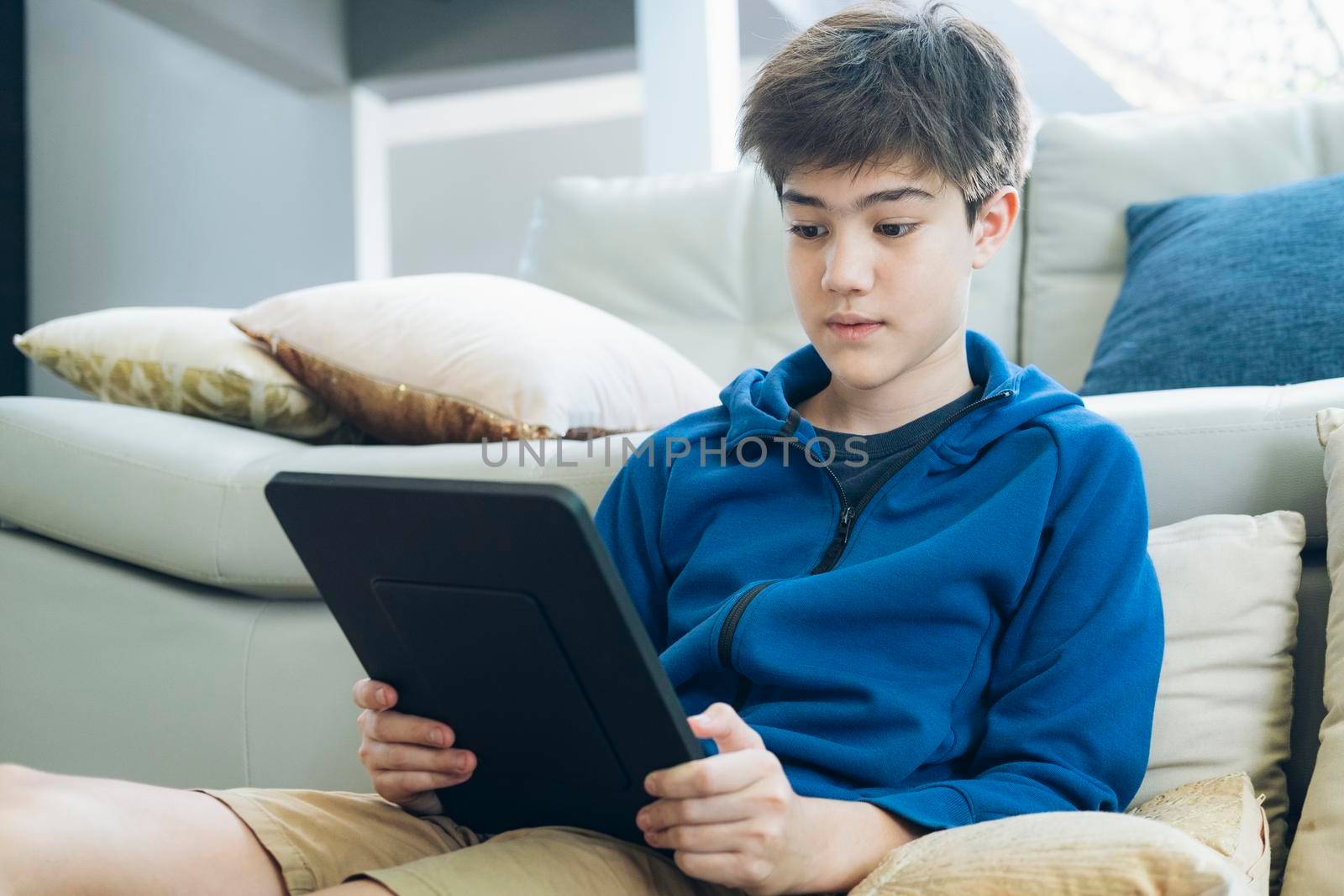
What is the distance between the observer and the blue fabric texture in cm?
129

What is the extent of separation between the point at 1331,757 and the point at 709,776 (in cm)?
47

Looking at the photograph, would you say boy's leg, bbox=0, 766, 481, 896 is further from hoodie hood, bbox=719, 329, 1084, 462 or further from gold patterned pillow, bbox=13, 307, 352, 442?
gold patterned pillow, bbox=13, 307, 352, 442

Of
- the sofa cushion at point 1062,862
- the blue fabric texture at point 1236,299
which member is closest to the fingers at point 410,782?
the sofa cushion at point 1062,862

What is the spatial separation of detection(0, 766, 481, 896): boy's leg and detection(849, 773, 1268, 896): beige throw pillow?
1.16 feet

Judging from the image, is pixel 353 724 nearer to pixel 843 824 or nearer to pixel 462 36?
pixel 843 824

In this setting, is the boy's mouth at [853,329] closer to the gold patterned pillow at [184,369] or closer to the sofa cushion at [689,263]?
the gold patterned pillow at [184,369]

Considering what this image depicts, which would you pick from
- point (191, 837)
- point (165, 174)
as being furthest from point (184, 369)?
point (165, 174)

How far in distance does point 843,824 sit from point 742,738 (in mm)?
93

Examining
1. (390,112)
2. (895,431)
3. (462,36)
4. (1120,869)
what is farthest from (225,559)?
(390,112)

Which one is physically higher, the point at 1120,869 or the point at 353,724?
the point at 1120,869

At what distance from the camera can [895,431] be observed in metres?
0.97

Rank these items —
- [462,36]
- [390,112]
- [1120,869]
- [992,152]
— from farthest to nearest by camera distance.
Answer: [390,112] → [462,36] → [992,152] → [1120,869]

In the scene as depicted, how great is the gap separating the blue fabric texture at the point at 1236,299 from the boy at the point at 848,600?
49cm

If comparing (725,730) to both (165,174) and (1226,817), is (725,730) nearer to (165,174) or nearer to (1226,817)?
(1226,817)
